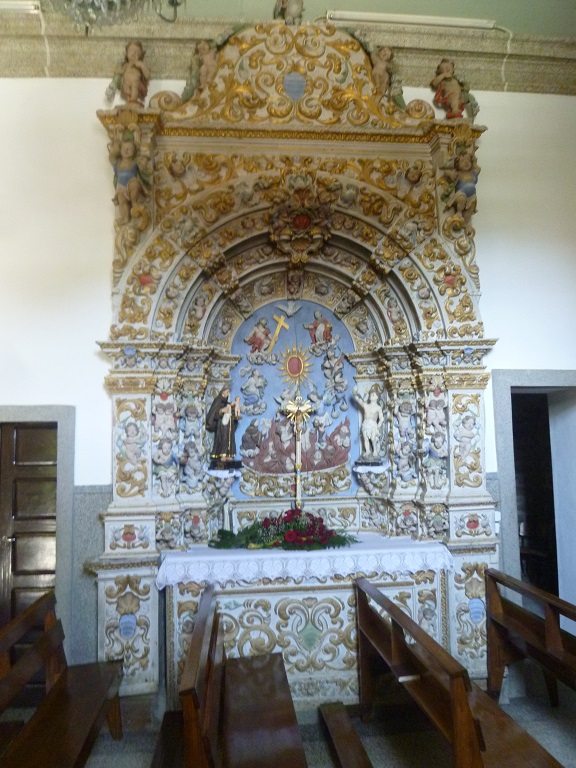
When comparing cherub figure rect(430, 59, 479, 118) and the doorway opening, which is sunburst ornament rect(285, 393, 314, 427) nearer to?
cherub figure rect(430, 59, 479, 118)

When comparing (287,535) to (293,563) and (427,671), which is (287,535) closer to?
(293,563)

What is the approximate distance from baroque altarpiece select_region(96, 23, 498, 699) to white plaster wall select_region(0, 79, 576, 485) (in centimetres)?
27

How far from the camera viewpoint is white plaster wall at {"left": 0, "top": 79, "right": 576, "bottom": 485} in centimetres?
511

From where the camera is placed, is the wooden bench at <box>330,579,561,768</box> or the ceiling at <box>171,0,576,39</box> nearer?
the wooden bench at <box>330,579,561,768</box>

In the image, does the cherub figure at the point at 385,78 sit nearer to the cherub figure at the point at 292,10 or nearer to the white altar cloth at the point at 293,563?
the cherub figure at the point at 292,10

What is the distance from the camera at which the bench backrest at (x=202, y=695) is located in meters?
2.72

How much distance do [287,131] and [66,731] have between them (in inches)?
196

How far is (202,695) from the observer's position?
3000 mm

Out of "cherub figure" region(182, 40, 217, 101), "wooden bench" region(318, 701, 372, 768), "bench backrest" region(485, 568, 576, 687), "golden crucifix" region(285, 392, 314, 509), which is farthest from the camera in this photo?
"golden crucifix" region(285, 392, 314, 509)

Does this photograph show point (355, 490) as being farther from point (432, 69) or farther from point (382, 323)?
point (432, 69)

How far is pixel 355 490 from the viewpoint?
602cm

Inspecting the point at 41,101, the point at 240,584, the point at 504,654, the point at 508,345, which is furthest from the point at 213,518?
the point at 41,101

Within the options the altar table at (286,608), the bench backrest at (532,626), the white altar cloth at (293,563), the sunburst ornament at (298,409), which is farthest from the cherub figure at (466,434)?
the sunburst ornament at (298,409)

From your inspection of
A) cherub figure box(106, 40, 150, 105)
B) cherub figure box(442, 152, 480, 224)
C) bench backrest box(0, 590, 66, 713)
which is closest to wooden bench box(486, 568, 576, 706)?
cherub figure box(442, 152, 480, 224)
